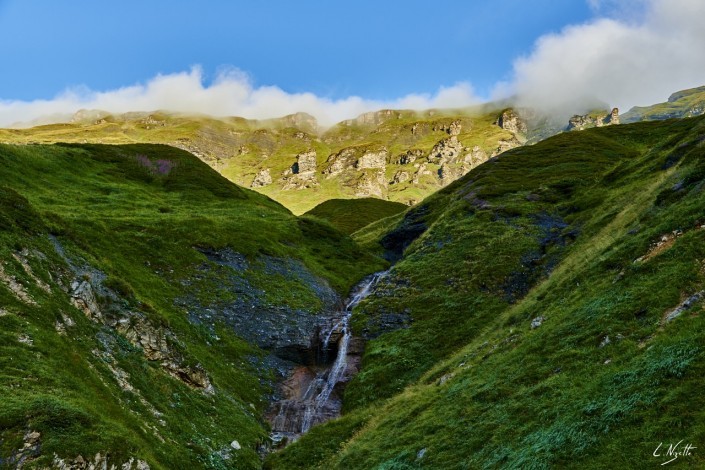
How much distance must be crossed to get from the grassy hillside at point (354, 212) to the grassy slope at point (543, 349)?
88.4 meters

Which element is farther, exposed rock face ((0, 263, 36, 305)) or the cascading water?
the cascading water

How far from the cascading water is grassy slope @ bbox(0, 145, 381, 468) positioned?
2321mm

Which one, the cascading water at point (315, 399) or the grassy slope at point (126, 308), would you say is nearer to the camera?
the grassy slope at point (126, 308)

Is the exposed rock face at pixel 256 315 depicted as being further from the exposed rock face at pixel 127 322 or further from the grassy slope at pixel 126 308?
the exposed rock face at pixel 127 322

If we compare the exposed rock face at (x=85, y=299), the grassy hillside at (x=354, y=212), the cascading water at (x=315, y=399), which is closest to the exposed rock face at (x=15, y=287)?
the exposed rock face at (x=85, y=299)

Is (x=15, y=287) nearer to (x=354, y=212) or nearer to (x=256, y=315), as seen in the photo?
(x=256, y=315)

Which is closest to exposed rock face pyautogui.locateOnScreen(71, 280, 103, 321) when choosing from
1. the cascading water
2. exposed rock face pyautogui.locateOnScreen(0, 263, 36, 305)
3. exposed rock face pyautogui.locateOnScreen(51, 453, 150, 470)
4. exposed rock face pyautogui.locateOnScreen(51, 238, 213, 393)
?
exposed rock face pyautogui.locateOnScreen(51, 238, 213, 393)

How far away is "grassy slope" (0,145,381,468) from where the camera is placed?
762 inches

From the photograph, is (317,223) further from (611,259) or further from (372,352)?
(611,259)

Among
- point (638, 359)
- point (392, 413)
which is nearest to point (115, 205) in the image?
point (392, 413)

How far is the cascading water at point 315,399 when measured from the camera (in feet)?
118

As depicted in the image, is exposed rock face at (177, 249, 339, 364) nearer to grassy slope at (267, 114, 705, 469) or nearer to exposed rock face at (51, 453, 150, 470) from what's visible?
grassy slope at (267, 114, 705, 469)

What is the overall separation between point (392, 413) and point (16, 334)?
2087 cm

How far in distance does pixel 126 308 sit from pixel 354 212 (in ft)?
441
